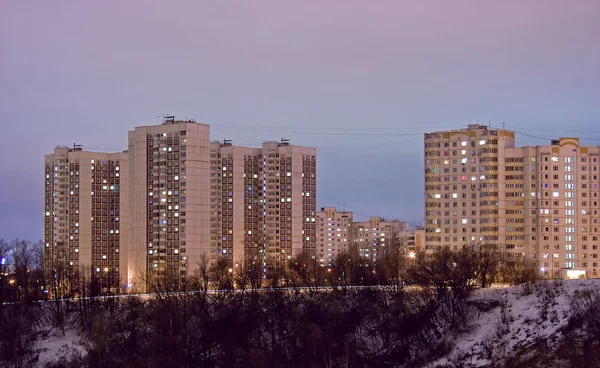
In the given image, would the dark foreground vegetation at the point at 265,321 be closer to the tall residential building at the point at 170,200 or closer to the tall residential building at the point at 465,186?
the tall residential building at the point at 170,200

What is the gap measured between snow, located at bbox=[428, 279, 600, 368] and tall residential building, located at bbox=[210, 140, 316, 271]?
62776 mm

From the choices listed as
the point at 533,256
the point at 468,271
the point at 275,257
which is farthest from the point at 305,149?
the point at 468,271

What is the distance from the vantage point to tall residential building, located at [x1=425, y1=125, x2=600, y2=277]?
107688 millimetres

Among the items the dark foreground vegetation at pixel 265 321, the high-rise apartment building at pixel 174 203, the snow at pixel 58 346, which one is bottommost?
the snow at pixel 58 346

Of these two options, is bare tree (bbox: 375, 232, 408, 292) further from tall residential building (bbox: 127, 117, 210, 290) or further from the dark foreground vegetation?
tall residential building (bbox: 127, 117, 210, 290)

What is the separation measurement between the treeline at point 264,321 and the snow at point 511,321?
1995mm

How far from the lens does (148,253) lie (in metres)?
105

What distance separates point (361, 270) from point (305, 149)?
36556mm

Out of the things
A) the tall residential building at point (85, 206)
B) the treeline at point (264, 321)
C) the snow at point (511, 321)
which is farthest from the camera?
the tall residential building at point (85, 206)

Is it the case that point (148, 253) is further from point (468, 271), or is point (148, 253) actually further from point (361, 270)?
point (468, 271)

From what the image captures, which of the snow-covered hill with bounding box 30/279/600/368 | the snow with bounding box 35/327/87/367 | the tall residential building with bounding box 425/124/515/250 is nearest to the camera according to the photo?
the snow-covered hill with bounding box 30/279/600/368

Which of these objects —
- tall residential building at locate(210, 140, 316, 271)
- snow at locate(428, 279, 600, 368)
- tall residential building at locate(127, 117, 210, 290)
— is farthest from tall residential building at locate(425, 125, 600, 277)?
snow at locate(428, 279, 600, 368)

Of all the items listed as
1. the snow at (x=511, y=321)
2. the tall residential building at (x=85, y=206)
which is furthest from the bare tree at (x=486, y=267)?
the tall residential building at (x=85, y=206)

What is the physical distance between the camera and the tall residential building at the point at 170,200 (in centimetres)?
10438
